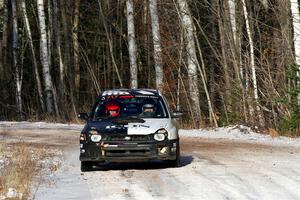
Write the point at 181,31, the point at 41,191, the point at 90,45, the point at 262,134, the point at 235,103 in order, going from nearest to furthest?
1. the point at 41,191
2. the point at 262,134
3. the point at 235,103
4. the point at 181,31
5. the point at 90,45

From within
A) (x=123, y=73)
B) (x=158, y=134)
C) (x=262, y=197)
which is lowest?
(x=262, y=197)

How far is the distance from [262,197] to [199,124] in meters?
16.4

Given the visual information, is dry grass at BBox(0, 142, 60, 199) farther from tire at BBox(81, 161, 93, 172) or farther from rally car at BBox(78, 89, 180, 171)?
rally car at BBox(78, 89, 180, 171)

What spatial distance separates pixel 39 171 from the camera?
46.4 ft

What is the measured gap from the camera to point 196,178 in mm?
12570

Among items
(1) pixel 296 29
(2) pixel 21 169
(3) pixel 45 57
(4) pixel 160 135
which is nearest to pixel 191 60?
(1) pixel 296 29

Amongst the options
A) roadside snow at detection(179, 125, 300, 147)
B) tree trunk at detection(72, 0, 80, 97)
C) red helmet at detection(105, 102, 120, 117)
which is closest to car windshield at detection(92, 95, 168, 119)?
red helmet at detection(105, 102, 120, 117)

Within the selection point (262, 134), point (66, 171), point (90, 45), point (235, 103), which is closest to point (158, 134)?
point (66, 171)

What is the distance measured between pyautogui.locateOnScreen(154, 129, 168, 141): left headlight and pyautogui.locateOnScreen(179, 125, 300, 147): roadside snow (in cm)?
659

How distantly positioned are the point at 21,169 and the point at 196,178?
3.50m

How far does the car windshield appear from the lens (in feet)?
48.7

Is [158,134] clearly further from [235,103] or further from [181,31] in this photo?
[181,31]

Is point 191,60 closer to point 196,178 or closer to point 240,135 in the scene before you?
point 240,135

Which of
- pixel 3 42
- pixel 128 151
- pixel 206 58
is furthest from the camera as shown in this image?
pixel 3 42
